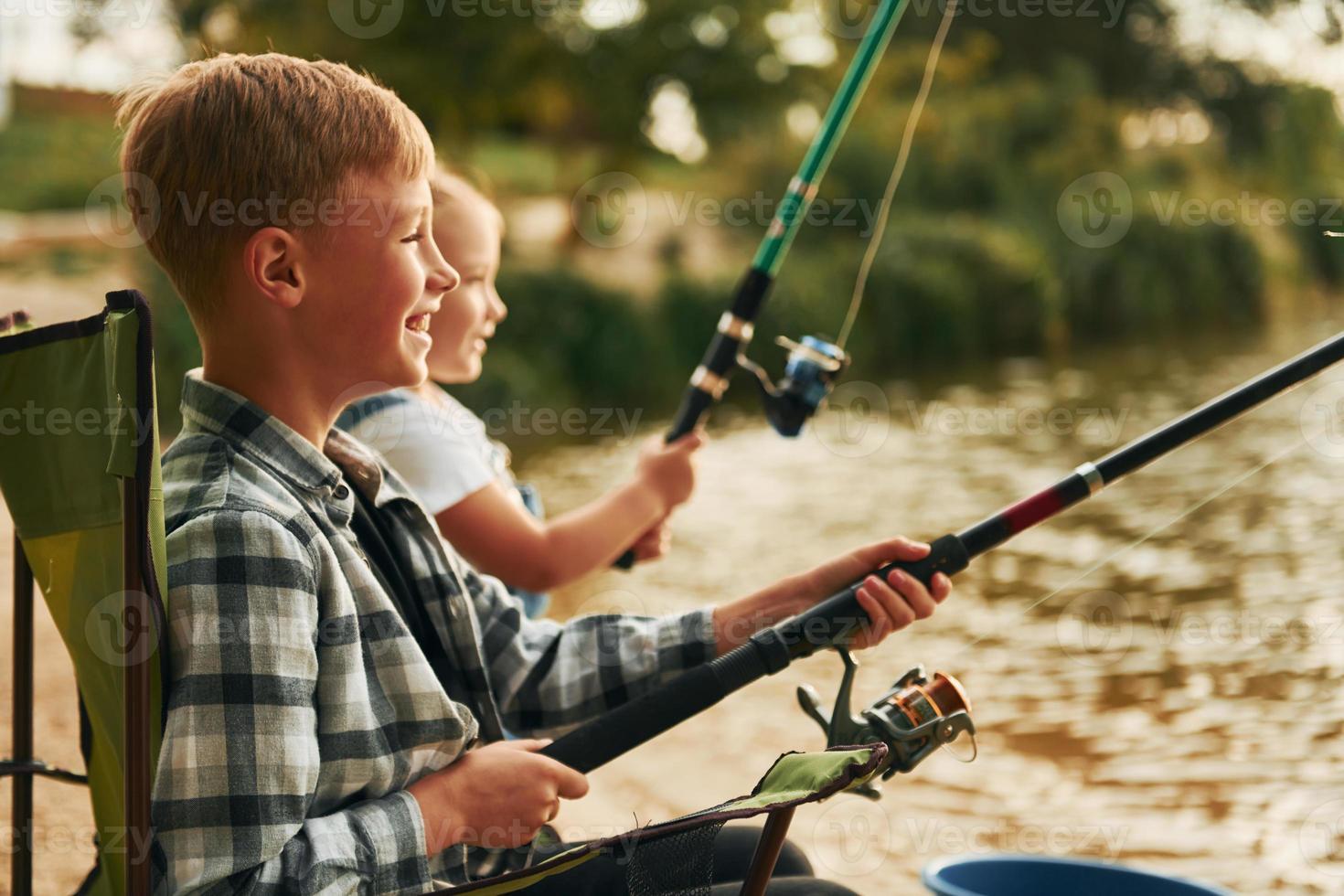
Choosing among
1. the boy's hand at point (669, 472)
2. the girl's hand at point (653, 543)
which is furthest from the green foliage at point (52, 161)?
the boy's hand at point (669, 472)

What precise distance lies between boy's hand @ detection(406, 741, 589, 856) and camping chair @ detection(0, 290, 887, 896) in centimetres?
8

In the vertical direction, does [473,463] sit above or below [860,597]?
above

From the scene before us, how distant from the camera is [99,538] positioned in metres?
1.07

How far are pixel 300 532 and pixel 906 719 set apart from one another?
52cm

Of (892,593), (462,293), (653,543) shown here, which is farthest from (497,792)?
(653,543)

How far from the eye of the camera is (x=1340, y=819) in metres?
2.75

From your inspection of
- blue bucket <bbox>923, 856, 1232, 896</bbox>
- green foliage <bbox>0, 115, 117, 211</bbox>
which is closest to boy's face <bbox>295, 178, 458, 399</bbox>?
blue bucket <bbox>923, 856, 1232, 896</bbox>

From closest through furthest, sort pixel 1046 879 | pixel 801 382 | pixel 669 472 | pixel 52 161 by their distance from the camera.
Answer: pixel 1046 879 → pixel 669 472 → pixel 801 382 → pixel 52 161

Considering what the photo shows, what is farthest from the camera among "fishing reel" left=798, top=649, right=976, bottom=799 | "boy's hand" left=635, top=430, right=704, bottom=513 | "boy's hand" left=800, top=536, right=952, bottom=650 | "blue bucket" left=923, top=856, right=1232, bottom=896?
"boy's hand" left=635, top=430, right=704, bottom=513

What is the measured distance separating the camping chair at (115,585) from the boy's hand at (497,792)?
0.08m

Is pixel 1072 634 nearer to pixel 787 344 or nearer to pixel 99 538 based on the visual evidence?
pixel 787 344

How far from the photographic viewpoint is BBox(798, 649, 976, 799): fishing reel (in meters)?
1.22

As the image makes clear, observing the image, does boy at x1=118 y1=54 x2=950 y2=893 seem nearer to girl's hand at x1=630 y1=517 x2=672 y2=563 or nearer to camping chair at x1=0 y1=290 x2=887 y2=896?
camping chair at x1=0 y1=290 x2=887 y2=896

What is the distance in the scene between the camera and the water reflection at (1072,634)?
2715 mm
